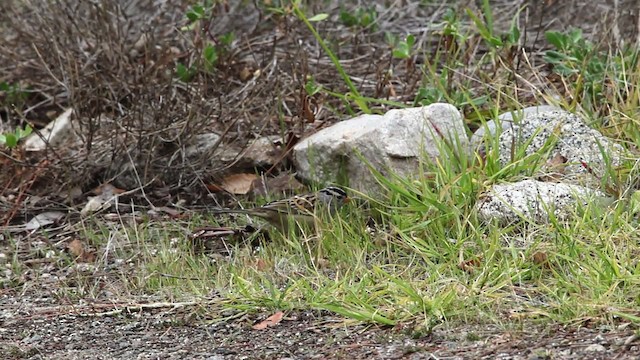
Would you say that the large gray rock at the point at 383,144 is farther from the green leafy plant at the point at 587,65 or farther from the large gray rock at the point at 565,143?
the green leafy plant at the point at 587,65

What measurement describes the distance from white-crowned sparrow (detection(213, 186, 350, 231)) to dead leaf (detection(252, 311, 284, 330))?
3.15ft

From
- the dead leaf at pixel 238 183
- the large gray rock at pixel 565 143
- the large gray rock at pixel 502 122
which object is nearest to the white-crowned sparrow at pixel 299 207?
the dead leaf at pixel 238 183

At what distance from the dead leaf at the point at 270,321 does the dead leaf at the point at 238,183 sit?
175 centimetres

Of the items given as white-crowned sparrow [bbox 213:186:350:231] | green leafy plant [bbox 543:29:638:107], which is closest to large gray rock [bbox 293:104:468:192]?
white-crowned sparrow [bbox 213:186:350:231]

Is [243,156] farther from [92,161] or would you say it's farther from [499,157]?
[499,157]

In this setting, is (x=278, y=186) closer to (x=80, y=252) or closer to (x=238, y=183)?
(x=238, y=183)

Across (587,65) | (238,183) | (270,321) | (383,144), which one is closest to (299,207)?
(383,144)

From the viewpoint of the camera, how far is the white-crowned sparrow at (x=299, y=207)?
5.01 meters

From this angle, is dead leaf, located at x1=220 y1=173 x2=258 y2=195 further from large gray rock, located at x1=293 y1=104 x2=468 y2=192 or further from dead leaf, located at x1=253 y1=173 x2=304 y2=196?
large gray rock, located at x1=293 y1=104 x2=468 y2=192

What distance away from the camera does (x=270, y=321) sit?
4.04 metres

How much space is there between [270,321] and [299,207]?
108 cm

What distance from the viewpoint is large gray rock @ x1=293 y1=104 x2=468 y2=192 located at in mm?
5230

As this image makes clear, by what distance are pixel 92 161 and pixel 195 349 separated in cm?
239

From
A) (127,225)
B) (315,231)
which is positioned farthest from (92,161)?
(315,231)
